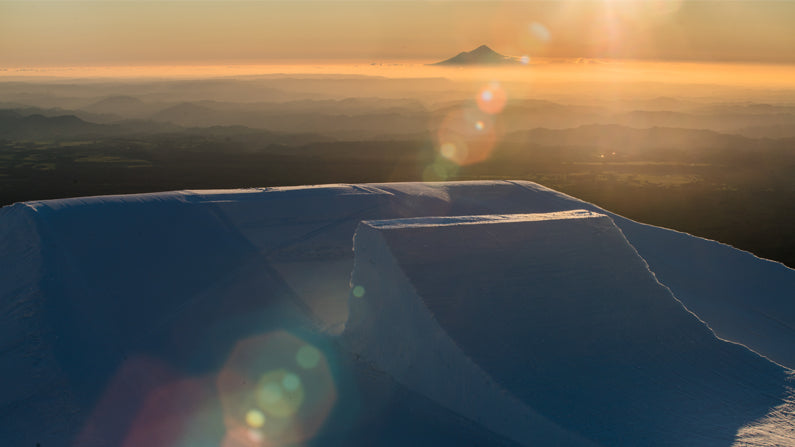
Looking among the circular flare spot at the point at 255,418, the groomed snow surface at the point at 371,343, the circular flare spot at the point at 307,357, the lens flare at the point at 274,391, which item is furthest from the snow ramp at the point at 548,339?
the circular flare spot at the point at 255,418

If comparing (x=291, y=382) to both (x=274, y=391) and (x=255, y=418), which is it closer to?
(x=274, y=391)

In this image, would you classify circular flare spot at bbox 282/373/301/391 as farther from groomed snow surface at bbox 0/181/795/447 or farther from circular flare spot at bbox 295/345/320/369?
circular flare spot at bbox 295/345/320/369

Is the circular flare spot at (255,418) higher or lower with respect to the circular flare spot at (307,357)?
lower

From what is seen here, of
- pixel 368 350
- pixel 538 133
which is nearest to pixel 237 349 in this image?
pixel 368 350

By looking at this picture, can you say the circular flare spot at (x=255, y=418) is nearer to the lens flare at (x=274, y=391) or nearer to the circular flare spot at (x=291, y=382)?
the lens flare at (x=274, y=391)

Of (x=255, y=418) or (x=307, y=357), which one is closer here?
(x=255, y=418)

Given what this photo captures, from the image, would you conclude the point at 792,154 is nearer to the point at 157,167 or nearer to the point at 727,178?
the point at 727,178

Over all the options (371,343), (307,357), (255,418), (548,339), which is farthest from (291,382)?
(548,339)
